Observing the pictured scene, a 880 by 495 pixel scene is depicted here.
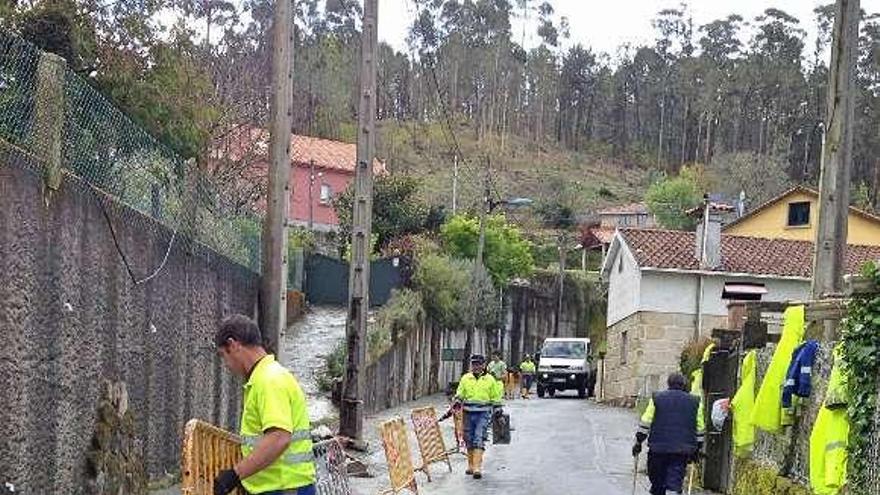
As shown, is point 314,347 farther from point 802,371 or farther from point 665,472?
point 802,371

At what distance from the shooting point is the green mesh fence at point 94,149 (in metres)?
8.81

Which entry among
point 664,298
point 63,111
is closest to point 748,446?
point 63,111

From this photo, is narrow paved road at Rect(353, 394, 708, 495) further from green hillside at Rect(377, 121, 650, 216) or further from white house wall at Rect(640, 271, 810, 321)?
green hillside at Rect(377, 121, 650, 216)

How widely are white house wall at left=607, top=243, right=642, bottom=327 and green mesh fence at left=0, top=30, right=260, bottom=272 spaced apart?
25.4m

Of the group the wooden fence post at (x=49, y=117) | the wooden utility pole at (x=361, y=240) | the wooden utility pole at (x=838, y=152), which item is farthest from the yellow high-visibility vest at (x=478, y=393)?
the wooden fence post at (x=49, y=117)

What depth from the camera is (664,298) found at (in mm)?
38469

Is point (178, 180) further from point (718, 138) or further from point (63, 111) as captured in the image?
point (718, 138)

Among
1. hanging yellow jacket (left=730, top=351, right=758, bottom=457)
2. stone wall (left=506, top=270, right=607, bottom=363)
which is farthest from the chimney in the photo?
hanging yellow jacket (left=730, top=351, right=758, bottom=457)

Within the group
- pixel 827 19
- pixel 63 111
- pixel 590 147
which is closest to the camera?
pixel 63 111

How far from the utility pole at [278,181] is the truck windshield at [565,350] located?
108ft

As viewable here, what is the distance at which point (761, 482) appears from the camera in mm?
13445

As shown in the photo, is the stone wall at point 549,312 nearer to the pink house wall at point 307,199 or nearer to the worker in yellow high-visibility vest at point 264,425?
the pink house wall at point 307,199

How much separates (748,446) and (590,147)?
8891 centimetres

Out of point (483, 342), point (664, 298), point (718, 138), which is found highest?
point (718, 138)
